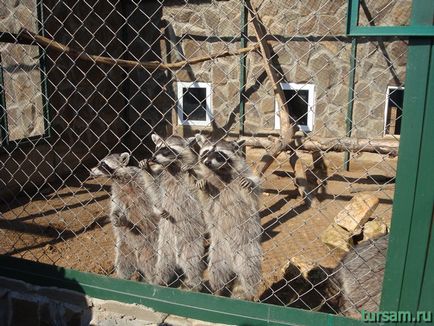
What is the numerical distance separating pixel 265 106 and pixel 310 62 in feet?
3.47

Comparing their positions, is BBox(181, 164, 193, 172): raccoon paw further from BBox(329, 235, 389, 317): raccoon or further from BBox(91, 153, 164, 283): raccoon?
BBox(329, 235, 389, 317): raccoon

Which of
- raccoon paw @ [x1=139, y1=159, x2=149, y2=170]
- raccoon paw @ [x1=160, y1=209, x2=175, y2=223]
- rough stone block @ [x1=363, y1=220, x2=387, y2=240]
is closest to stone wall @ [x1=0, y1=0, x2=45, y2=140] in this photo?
raccoon paw @ [x1=139, y1=159, x2=149, y2=170]

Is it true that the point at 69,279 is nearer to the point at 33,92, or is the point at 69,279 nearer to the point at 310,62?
the point at 33,92

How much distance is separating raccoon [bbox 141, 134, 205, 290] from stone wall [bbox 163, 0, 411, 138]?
358 cm

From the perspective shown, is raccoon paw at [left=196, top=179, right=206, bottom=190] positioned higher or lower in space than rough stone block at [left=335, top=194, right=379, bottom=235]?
Result: higher

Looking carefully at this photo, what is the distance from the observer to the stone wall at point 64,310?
2.33 m

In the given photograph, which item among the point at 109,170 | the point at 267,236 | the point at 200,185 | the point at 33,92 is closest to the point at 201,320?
the point at 200,185

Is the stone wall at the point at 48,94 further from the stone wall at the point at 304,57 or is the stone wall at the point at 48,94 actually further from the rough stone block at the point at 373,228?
the rough stone block at the point at 373,228

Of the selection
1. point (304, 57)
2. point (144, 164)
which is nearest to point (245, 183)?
point (144, 164)

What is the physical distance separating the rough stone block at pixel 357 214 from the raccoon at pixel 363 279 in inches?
60.1

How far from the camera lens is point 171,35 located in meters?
7.69

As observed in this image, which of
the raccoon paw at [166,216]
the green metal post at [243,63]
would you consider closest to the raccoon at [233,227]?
the raccoon paw at [166,216]

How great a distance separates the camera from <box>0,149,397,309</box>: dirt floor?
379 cm

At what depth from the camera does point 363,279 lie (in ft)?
9.06
